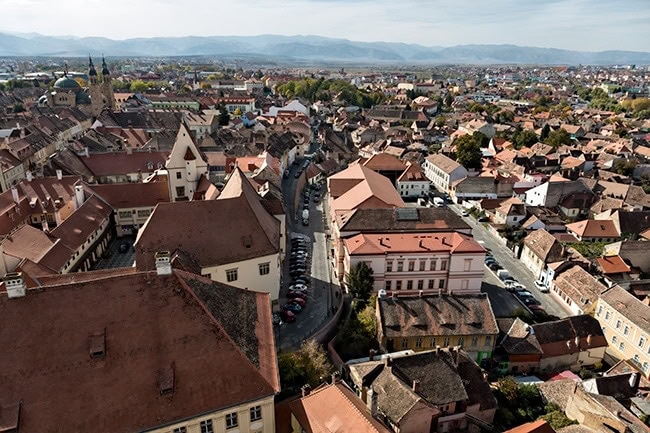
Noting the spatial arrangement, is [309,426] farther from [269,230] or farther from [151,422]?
[269,230]

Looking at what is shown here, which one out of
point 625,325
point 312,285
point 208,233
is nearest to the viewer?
point 208,233

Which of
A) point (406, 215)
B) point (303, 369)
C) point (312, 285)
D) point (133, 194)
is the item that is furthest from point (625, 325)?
point (133, 194)

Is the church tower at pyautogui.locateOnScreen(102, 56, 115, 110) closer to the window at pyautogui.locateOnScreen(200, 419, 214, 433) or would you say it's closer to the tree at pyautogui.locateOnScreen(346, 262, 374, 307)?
the tree at pyautogui.locateOnScreen(346, 262, 374, 307)

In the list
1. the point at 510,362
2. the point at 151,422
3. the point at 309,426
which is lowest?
the point at 510,362

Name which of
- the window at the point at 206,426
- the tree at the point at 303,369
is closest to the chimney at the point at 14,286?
the window at the point at 206,426

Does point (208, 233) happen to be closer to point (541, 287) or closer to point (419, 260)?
point (419, 260)

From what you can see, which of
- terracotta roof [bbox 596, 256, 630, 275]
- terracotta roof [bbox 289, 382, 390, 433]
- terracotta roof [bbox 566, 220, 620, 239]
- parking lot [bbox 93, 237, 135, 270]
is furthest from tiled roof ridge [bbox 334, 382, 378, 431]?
terracotta roof [bbox 566, 220, 620, 239]

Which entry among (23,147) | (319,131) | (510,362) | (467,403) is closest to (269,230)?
(467,403)
